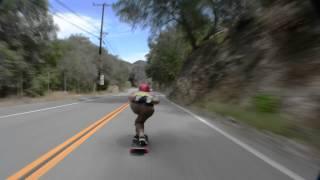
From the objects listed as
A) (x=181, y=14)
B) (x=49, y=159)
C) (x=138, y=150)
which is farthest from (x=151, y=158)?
(x=181, y=14)

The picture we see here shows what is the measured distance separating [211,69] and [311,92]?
65.0 feet

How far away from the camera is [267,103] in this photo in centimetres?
1488

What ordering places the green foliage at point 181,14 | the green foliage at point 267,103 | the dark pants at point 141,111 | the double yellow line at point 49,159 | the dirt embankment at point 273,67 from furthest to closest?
the green foliage at point 181,14 < the green foliage at point 267,103 < the dirt embankment at point 273,67 < the dark pants at point 141,111 < the double yellow line at point 49,159

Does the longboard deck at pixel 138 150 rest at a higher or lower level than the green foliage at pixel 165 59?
lower

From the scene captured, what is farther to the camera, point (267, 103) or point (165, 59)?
point (165, 59)

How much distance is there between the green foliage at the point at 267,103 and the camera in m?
14.2

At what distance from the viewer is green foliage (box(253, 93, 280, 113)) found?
14.2 meters

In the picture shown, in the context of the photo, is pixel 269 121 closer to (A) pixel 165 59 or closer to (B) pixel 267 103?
(B) pixel 267 103

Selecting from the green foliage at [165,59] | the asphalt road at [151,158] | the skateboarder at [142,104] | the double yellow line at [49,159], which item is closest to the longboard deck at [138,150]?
the asphalt road at [151,158]

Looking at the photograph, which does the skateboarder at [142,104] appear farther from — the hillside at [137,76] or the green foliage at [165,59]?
the green foliage at [165,59]

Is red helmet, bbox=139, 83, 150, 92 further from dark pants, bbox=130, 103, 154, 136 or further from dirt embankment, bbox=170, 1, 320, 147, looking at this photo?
dirt embankment, bbox=170, 1, 320, 147

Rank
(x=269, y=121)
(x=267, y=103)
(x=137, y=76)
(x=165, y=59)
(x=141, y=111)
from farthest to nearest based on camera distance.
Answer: (x=165, y=59), (x=137, y=76), (x=267, y=103), (x=269, y=121), (x=141, y=111)

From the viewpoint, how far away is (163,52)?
71.6 metres

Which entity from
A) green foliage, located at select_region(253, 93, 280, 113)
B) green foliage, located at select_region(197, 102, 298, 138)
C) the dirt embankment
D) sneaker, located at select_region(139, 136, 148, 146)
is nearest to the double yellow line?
sneaker, located at select_region(139, 136, 148, 146)
